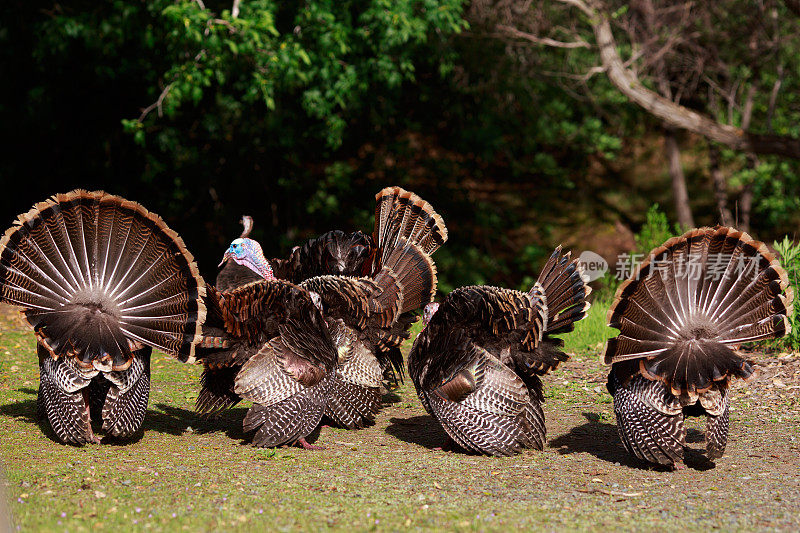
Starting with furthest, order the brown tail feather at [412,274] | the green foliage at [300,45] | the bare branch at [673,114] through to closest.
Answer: the bare branch at [673,114], the green foliage at [300,45], the brown tail feather at [412,274]

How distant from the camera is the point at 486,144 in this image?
14242 millimetres

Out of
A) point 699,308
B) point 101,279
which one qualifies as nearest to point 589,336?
point 699,308

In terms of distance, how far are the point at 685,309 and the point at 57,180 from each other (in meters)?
11.9

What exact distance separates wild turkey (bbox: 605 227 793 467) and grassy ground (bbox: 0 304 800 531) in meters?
0.35

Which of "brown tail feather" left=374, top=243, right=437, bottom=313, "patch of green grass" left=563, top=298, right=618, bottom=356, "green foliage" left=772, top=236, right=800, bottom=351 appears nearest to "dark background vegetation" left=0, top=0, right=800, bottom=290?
"brown tail feather" left=374, top=243, right=437, bottom=313

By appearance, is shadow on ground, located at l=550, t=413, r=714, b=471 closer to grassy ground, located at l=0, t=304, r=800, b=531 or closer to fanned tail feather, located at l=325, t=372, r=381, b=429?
grassy ground, located at l=0, t=304, r=800, b=531

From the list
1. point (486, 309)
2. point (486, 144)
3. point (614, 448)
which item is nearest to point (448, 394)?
point (486, 309)

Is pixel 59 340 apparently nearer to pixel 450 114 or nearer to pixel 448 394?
pixel 448 394

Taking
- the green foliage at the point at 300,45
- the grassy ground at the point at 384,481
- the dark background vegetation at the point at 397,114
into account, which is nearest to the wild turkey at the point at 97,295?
the grassy ground at the point at 384,481

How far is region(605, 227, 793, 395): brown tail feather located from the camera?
5000 mm

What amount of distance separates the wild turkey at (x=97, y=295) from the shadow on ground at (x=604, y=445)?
2.80m

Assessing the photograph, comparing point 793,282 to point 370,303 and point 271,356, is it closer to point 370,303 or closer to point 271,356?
point 370,303

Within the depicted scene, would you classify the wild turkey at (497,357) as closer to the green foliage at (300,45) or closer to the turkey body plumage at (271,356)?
the turkey body plumage at (271,356)

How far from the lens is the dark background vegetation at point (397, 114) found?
10469 millimetres
